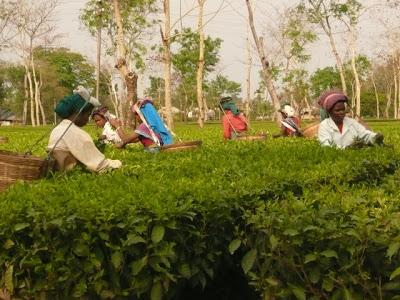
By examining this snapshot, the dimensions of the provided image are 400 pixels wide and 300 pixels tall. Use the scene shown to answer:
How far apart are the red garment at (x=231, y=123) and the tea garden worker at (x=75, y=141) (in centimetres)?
639

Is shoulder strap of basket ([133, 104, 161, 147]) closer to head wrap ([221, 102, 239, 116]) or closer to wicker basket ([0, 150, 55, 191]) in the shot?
head wrap ([221, 102, 239, 116])

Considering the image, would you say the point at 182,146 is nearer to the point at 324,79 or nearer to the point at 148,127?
the point at 148,127

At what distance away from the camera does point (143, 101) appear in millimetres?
8430

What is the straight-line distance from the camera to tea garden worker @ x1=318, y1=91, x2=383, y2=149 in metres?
6.33

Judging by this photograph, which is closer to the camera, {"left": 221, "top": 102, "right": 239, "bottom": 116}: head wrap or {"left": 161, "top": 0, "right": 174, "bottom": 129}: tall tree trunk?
{"left": 221, "top": 102, "right": 239, "bottom": 116}: head wrap

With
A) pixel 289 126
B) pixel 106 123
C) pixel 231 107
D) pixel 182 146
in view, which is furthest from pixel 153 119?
pixel 106 123

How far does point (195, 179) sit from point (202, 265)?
1121 millimetres

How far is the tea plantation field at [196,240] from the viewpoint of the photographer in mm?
2668

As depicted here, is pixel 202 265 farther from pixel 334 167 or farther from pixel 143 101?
pixel 143 101

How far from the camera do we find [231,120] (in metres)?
11.9

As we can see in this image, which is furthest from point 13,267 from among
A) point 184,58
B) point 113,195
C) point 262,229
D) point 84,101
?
point 184,58

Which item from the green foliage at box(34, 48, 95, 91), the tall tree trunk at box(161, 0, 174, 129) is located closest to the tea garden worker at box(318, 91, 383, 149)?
the tall tree trunk at box(161, 0, 174, 129)

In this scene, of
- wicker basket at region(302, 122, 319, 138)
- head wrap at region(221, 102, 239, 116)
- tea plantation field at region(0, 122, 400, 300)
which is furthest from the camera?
head wrap at region(221, 102, 239, 116)

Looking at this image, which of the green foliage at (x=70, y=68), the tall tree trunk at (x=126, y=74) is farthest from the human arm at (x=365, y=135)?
the green foliage at (x=70, y=68)
